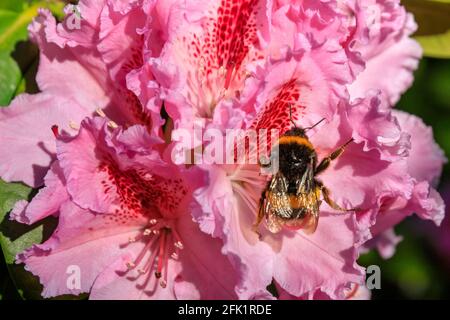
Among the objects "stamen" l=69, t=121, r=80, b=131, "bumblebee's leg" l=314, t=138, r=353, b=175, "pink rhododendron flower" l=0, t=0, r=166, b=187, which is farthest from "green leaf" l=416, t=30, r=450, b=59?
"stamen" l=69, t=121, r=80, b=131

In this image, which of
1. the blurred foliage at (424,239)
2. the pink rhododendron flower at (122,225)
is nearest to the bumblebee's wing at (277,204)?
the pink rhododendron flower at (122,225)

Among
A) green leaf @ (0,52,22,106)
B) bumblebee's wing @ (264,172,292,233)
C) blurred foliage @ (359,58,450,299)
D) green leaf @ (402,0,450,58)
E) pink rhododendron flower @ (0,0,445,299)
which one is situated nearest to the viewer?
pink rhododendron flower @ (0,0,445,299)

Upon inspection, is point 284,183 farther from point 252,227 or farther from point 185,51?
point 185,51

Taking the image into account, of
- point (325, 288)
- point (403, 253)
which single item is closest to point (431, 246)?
point (403, 253)

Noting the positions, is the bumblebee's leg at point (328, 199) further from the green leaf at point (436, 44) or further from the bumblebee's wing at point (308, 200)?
the green leaf at point (436, 44)

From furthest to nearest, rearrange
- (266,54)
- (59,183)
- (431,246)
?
(431,246) < (266,54) < (59,183)

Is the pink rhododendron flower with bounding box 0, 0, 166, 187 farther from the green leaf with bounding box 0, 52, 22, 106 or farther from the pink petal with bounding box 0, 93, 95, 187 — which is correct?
the green leaf with bounding box 0, 52, 22, 106

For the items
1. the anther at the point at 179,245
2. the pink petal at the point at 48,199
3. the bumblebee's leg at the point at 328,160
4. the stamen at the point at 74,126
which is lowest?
the anther at the point at 179,245
